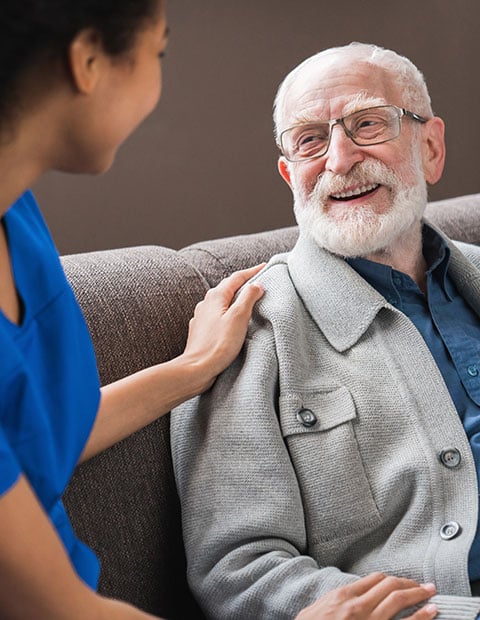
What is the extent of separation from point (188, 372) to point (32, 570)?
658 mm

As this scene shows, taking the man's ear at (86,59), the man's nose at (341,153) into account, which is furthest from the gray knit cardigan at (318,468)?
the man's ear at (86,59)

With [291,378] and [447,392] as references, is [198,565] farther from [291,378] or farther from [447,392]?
[447,392]

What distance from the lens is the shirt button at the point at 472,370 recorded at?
5.39ft

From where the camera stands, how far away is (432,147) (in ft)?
6.18

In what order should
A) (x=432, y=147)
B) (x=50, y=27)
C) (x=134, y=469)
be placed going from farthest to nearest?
(x=432, y=147) < (x=134, y=469) < (x=50, y=27)

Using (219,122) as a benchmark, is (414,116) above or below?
above

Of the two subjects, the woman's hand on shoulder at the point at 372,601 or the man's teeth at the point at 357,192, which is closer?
the woman's hand on shoulder at the point at 372,601

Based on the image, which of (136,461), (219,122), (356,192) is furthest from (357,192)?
(219,122)

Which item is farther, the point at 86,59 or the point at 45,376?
the point at 45,376

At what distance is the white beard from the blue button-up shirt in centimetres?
5

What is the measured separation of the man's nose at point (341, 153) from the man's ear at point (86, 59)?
0.93 metres

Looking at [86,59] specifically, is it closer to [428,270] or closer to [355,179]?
[355,179]

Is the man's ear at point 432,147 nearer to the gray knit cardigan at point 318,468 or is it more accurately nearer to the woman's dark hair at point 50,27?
the gray knit cardigan at point 318,468

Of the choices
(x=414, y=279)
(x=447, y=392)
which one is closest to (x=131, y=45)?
(x=447, y=392)
